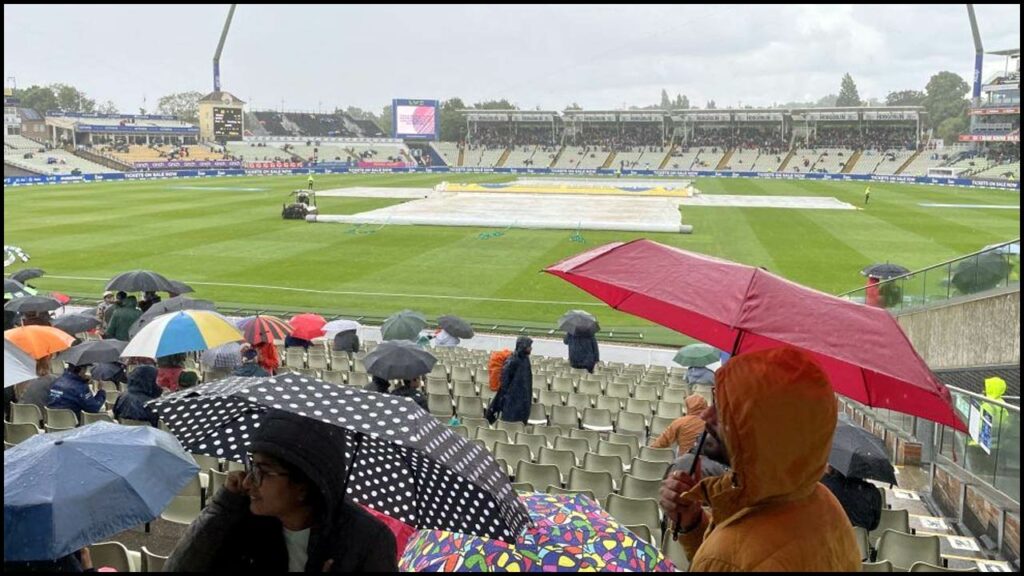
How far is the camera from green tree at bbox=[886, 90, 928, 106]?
148 m

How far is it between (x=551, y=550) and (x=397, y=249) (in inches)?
A: 1134

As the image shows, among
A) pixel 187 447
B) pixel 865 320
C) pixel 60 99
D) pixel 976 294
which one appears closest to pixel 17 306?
pixel 187 447

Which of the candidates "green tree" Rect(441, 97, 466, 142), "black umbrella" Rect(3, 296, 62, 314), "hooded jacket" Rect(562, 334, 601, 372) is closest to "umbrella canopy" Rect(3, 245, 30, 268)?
"black umbrella" Rect(3, 296, 62, 314)

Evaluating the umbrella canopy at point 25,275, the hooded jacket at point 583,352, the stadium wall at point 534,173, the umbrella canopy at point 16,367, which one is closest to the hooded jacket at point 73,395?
the umbrella canopy at point 16,367

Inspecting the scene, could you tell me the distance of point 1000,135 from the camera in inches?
3216

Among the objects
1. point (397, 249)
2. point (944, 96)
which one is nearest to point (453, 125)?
point (944, 96)

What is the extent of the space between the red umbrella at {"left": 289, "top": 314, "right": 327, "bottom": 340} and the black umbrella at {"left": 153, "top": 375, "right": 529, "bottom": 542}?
10930mm

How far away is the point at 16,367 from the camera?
6.43 m

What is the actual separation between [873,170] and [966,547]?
87.5 m

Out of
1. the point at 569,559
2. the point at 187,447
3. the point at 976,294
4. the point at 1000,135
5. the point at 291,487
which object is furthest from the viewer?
the point at 1000,135

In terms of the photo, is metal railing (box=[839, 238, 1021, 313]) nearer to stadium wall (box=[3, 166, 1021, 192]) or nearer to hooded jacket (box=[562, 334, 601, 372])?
hooded jacket (box=[562, 334, 601, 372])

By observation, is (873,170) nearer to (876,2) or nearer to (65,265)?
(65,265)

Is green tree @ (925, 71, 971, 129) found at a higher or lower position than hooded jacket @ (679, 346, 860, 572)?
higher

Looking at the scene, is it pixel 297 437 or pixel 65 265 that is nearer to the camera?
pixel 297 437
